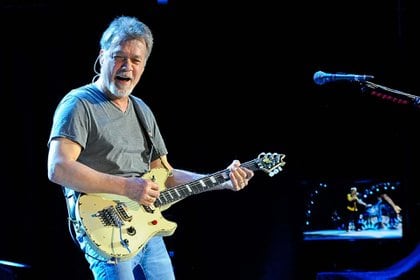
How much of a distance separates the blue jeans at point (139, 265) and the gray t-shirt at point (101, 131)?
→ 0.40m

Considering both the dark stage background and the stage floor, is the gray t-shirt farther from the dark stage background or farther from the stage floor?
the stage floor

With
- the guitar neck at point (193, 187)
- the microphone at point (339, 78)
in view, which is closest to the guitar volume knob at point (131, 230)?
the guitar neck at point (193, 187)

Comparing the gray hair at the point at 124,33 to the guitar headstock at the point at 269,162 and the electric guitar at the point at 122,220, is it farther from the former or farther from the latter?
the guitar headstock at the point at 269,162

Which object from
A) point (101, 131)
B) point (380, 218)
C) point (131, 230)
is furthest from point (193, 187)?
point (380, 218)

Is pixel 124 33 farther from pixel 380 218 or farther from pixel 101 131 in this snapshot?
pixel 380 218

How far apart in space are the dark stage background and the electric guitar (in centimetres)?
174

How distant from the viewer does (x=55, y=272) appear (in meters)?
4.92

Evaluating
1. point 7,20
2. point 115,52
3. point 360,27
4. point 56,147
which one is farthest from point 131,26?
point 360,27

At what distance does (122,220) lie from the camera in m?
3.11

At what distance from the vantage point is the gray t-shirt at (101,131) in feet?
10.0

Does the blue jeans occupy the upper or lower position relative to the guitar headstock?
lower

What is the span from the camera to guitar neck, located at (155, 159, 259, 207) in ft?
11.0

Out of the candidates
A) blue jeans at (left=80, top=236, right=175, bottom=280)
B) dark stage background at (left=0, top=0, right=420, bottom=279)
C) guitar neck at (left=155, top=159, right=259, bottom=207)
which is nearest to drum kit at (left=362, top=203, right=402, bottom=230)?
dark stage background at (left=0, top=0, right=420, bottom=279)

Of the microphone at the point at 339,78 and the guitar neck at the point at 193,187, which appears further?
the microphone at the point at 339,78
